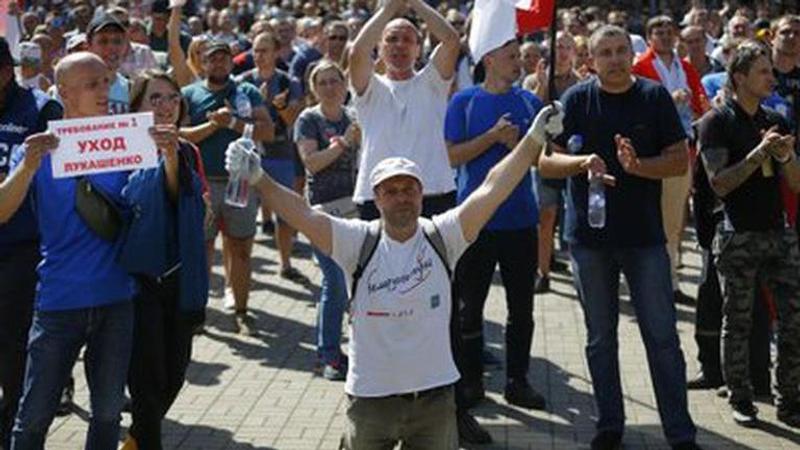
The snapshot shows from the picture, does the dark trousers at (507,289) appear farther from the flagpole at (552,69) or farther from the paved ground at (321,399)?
the flagpole at (552,69)

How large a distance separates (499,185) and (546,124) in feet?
1.15

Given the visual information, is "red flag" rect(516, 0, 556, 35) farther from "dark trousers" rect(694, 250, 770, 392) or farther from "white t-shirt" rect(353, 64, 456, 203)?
"dark trousers" rect(694, 250, 770, 392)

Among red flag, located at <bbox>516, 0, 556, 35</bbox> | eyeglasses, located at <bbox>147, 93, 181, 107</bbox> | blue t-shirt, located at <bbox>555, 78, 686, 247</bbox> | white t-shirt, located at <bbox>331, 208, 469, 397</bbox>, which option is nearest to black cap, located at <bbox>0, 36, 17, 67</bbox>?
eyeglasses, located at <bbox>147, 93, 181, 107</bbox>

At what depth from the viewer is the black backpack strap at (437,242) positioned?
5.10 meters

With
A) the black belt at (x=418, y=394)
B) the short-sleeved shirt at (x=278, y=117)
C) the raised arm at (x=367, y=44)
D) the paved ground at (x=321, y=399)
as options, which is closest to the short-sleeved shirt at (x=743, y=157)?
the paved ground at (x=321, y=399)

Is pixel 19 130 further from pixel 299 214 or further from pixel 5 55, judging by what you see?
pixel 299 214

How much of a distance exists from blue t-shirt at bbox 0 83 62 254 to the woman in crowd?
231 centimetres

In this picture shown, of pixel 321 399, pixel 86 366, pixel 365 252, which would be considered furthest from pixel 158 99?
pixel 321 399

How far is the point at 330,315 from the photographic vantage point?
8.34 meters

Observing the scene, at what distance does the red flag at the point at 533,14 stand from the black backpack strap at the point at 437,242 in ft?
6.95

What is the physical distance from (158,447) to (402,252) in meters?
2.05

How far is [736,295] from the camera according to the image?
7223mm

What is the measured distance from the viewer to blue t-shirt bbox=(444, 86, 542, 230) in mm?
7535

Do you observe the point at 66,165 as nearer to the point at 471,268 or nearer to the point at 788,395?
the point at 471,268
